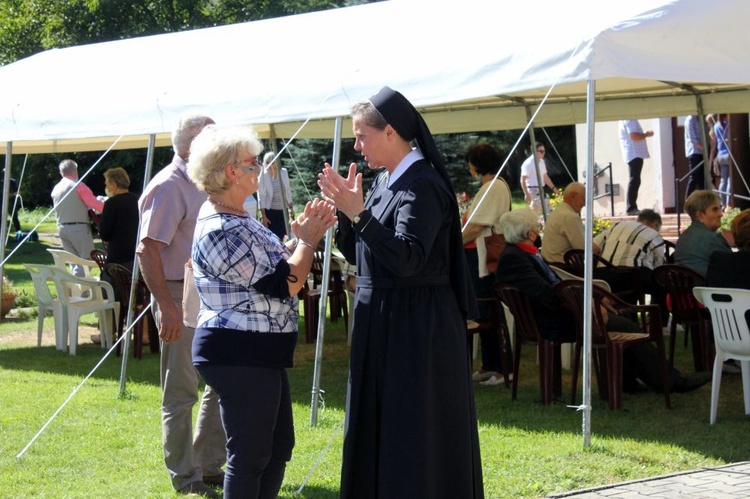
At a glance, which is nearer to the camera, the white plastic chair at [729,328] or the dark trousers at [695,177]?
the white plastic chair at [729,328]

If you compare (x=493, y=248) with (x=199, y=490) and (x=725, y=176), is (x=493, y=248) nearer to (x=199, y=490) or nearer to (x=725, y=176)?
(x=199, y=490)

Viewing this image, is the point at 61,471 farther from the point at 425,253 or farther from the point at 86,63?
the point at 86,63

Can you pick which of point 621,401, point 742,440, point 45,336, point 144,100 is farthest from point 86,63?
point 742,440

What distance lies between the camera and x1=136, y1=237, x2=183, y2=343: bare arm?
194 inches

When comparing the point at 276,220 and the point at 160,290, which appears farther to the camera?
the point at 276,220

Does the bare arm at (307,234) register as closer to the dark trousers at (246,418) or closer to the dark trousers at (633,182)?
the dark trousers at (246,418)

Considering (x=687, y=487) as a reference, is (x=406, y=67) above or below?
above

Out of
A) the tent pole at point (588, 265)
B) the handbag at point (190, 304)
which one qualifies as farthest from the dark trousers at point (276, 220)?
the handbag at point (190, 304)

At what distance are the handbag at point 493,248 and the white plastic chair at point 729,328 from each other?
2.09 metres

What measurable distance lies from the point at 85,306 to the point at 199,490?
574 centimetres

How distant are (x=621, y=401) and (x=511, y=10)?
275 centimetres

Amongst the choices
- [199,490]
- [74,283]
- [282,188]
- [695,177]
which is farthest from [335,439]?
[695,177]

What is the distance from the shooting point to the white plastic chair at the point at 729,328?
6.59 metres

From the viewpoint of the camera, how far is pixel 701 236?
8383 millimetres
